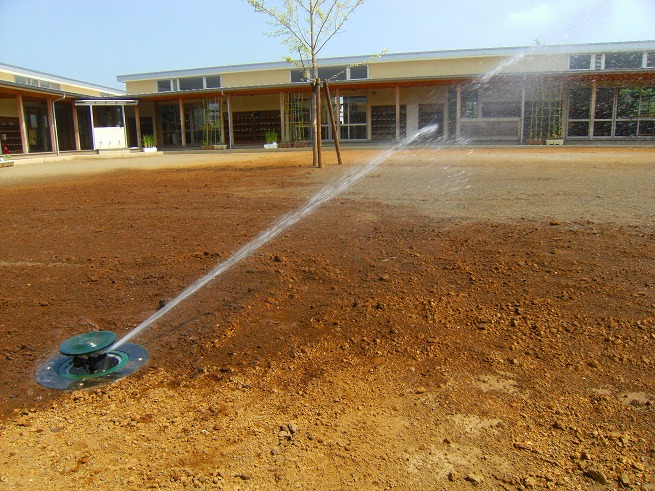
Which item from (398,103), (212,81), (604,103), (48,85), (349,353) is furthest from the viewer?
(212,81)

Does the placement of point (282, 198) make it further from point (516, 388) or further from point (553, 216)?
point (516, 388)

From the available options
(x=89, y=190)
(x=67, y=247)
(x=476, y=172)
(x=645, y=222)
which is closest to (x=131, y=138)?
(x=89, y=190)

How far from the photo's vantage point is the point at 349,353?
392 centimetres

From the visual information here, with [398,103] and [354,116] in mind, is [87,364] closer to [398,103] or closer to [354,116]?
[398,103]

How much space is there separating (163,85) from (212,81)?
4158mm

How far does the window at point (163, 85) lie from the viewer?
4191 centimetres

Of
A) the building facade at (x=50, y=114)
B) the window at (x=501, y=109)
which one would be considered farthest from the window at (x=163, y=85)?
the window at (x=501, y=109)

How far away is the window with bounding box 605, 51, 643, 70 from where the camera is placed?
31016 millimetres

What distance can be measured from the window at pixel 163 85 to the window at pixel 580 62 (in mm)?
27538

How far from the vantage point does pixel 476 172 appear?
45.9 ft

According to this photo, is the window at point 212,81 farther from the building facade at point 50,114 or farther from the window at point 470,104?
the window at point 470,104

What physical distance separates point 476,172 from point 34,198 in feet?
33.2

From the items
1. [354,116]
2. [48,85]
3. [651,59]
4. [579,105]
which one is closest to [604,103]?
[579,105]

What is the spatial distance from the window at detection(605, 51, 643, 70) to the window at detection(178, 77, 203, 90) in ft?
88.3
